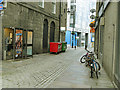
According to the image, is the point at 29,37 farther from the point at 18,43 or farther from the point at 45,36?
the point at 45,36

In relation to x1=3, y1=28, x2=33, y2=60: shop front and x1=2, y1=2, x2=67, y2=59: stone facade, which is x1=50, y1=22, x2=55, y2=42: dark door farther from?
x1=3, y1=28, x2=33, y2=60: shop front

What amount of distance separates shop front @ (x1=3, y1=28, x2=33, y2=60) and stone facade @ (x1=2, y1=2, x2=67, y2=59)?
32.1 inches

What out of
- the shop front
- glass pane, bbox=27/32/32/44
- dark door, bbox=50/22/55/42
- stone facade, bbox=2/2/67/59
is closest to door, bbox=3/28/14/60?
the shop front

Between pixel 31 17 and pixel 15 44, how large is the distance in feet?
15.8

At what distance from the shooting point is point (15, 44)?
11258 millimetres

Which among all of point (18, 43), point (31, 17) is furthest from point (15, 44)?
point (31, 17)

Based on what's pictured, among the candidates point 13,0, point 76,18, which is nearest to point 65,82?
point 13,0

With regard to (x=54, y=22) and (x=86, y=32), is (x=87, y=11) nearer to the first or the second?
(x=86, y=32)

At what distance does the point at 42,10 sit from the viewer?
56.6ft

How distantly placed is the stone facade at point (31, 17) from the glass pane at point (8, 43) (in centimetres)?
55

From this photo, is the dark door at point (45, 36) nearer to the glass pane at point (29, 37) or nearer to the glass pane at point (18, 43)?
the glass pane at point (29, 37)

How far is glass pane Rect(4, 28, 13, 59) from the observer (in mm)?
11008

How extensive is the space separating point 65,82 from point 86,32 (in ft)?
151

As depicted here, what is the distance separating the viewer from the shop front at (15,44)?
36.1 feet
